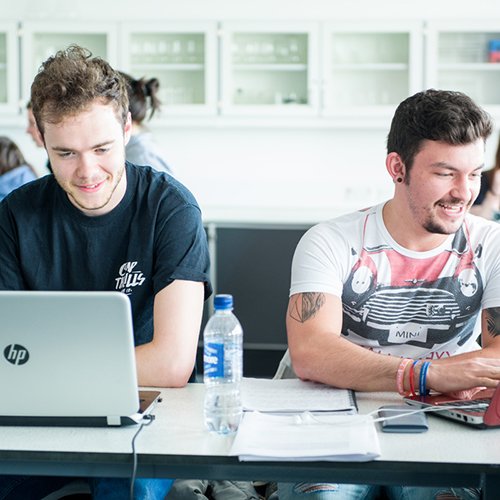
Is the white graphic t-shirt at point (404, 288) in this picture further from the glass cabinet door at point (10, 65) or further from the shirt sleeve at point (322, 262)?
the glass cabinet door at point (10, 65)

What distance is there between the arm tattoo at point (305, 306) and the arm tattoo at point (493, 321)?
14.7 inches

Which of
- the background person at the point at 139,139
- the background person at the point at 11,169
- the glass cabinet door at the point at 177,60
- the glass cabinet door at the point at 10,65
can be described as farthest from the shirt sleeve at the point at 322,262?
the glass cabinet door at the point at 10,65

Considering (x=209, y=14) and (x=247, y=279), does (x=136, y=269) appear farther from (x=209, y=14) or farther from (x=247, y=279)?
(x=209, y=14)

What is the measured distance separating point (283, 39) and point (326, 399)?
3.43 meters

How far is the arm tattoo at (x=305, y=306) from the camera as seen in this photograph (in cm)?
134

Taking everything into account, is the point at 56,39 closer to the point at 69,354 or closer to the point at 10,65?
the point at 10,65

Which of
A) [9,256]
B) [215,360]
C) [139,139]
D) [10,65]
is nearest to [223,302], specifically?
[215,360]

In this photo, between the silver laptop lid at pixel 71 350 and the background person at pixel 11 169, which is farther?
the background person at pixel 11 169

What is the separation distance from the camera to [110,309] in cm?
89

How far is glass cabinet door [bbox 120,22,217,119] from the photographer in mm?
4121

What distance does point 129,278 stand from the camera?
1409mm

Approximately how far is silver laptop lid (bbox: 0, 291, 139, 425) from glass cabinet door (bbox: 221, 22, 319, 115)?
11.1 feet

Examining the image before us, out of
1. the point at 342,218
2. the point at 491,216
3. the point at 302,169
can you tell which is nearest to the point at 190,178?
the point at 302,169

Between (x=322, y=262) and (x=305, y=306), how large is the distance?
0.37 feet
